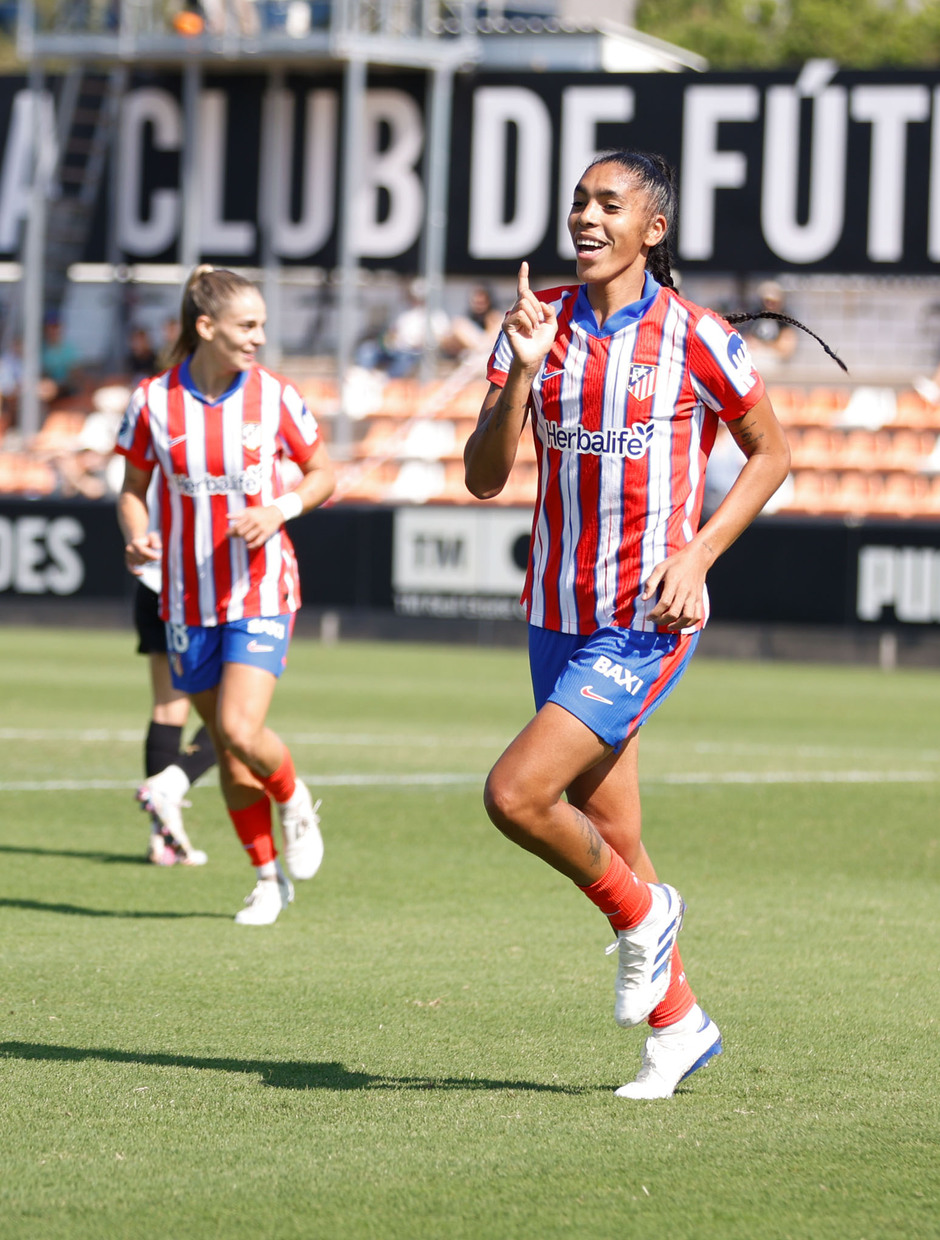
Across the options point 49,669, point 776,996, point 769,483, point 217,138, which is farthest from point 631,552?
point 217,138

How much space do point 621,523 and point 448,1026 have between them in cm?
150

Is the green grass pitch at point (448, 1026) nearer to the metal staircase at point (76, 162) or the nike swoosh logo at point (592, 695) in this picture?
the nike swoosh logo at point (592, 695)

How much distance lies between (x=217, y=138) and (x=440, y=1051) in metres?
24.0

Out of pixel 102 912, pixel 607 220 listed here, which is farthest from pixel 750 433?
pixel 102 912

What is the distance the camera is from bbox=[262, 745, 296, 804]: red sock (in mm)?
6586

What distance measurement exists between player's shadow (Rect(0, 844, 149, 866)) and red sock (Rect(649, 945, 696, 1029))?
374 centimetres

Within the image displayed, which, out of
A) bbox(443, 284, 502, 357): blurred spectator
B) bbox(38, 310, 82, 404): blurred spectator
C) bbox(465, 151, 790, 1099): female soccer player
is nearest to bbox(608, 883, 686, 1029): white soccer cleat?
bbox(465, 151, 790, 1099): female soccer player

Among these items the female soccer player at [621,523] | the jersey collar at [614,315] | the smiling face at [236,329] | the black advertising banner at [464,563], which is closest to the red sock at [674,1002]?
the female soccer player at [621,523]

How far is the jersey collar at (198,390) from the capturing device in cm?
664

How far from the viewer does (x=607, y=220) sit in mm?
4434

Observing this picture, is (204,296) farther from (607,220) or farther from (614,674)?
(614,674)

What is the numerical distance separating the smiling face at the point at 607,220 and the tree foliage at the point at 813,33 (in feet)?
171

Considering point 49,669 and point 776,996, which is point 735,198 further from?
point 776,996

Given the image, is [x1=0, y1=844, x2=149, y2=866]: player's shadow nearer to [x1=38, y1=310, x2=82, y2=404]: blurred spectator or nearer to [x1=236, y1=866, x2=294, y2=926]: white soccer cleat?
[x1=236, y1=866, x2=294, y2=926]: white soccer cleat
